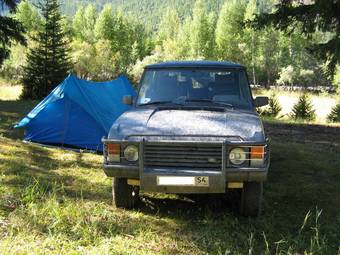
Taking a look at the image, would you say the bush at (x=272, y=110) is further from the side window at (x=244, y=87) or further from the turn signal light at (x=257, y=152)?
the turn signal light at (x=257, y=152)

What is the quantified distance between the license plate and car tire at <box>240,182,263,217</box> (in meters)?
0.65

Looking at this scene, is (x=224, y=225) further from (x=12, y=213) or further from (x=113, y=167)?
(x=12, y=213)

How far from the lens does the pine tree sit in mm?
23531

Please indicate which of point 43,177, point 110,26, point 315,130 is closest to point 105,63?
point 110,26

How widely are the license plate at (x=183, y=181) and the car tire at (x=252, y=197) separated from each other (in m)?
0.65

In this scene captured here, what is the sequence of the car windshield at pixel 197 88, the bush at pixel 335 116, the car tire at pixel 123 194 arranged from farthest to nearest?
the bush at pixel 335 116 < the car windshield at pixel 197 88 < the car tire at pixel 123 194

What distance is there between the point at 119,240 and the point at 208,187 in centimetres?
114

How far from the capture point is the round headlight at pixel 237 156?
5051 millimetres

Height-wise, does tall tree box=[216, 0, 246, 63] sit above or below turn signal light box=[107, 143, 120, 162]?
above

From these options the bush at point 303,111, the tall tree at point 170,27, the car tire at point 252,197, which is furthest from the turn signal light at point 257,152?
the tall tree at point 170,27

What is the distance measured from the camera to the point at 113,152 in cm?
523

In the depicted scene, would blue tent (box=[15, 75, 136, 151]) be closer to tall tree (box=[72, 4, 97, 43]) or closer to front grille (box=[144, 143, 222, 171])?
front grille (box=[144, 143, 222, 171])

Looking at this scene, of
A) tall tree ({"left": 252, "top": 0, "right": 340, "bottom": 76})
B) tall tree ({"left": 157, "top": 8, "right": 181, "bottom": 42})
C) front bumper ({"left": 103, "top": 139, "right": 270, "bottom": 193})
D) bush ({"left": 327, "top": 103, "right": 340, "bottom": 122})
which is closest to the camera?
front bumper ({"left": 103, "top": 139, "right": 270, "bottom": 193})

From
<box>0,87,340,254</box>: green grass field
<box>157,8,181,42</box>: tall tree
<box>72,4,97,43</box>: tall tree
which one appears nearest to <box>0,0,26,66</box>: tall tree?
<box>0,87,340,254</box>: green grass field
